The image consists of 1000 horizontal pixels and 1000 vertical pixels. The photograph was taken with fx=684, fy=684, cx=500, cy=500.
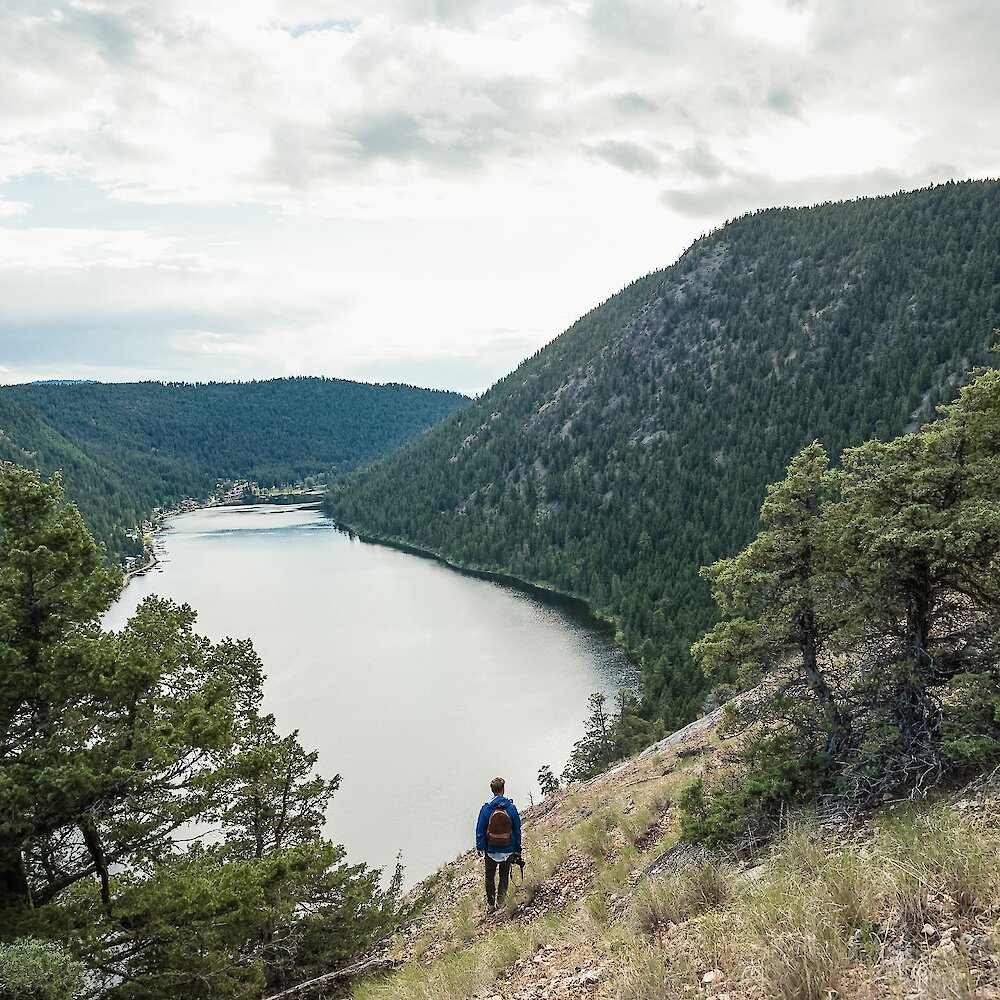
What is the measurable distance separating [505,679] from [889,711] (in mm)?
54420

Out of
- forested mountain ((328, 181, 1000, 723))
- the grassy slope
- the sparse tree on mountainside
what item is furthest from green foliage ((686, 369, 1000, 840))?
forested mountain ((328, 181, 1000, 723))

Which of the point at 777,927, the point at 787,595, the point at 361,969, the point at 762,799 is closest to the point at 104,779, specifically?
the point at 361,969

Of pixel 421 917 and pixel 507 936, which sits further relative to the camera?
pixel 421 917

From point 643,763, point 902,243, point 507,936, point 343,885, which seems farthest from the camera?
point 902,243

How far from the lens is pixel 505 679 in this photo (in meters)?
63.1

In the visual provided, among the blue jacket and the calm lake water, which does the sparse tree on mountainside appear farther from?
the calm lake water

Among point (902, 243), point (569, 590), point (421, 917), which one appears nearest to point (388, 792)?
point (421, 917)

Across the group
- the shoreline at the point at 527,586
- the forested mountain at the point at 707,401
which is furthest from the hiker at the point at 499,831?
the forested mountain at the point at 707,401

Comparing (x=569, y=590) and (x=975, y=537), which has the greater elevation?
(x=975, y=537)

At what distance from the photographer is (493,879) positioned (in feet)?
38.6

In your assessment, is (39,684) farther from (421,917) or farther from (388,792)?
(388,792)

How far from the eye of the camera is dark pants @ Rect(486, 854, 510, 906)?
38.2ft

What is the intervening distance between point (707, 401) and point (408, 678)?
367 feet

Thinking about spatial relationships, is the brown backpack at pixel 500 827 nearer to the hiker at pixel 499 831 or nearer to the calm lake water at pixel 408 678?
the hiker at pixel 499 831
